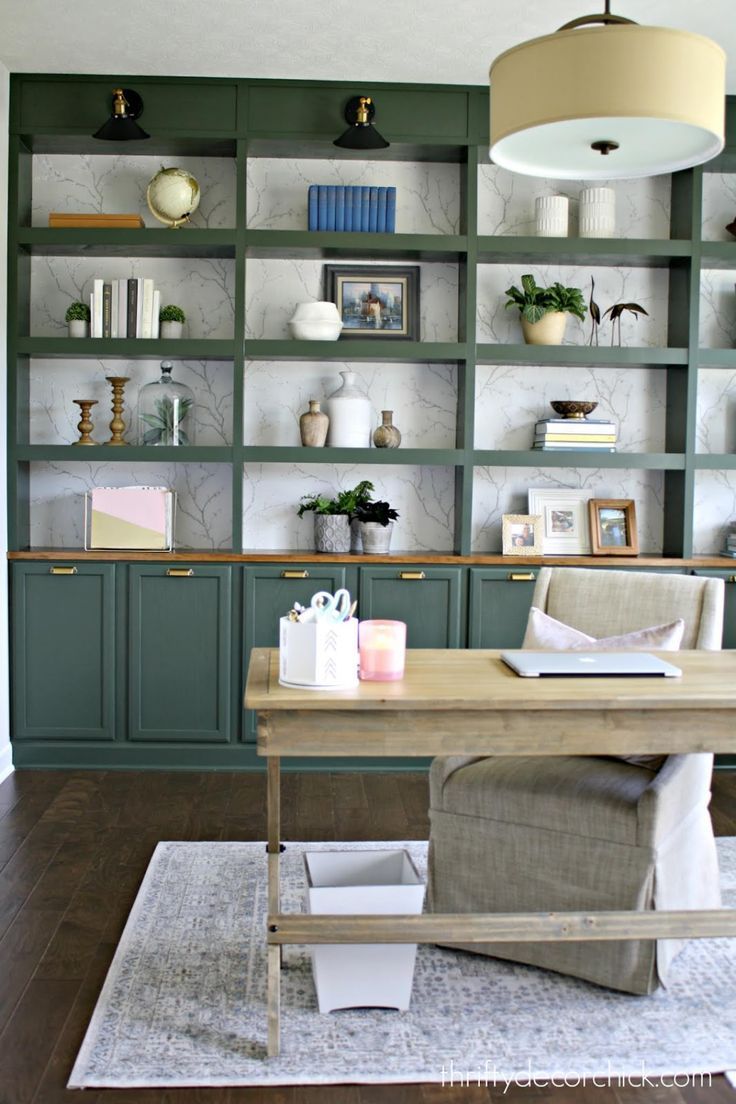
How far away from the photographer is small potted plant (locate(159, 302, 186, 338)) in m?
4.59

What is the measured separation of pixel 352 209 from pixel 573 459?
4.60 ft

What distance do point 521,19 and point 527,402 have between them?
5.36 ft

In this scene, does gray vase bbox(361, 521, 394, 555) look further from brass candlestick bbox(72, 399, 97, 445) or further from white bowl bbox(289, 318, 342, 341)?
brass candlestick bbox(72, 399, 97, 445)

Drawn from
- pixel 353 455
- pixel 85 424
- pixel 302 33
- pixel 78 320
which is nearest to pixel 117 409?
pixel 85 424

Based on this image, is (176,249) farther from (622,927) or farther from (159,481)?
(622,927)

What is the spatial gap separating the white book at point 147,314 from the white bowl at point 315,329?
0.58 m

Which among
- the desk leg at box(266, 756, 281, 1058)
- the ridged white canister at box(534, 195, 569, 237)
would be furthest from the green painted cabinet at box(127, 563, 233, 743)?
the desk leg at box(266, 756, 281, 1058)

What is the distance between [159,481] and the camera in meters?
4.88

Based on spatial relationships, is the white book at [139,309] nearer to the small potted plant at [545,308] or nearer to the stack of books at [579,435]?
the small potted plant at [545,308]

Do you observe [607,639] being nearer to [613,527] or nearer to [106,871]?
[106,871]

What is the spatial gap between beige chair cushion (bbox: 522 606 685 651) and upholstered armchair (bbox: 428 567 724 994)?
210 mm

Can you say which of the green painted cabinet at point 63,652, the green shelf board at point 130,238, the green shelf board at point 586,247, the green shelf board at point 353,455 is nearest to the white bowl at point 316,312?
the green shelf board at point 130,238

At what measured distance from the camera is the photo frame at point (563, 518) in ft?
15.8

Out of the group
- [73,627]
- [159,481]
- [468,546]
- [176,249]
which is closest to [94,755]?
[73,627]
